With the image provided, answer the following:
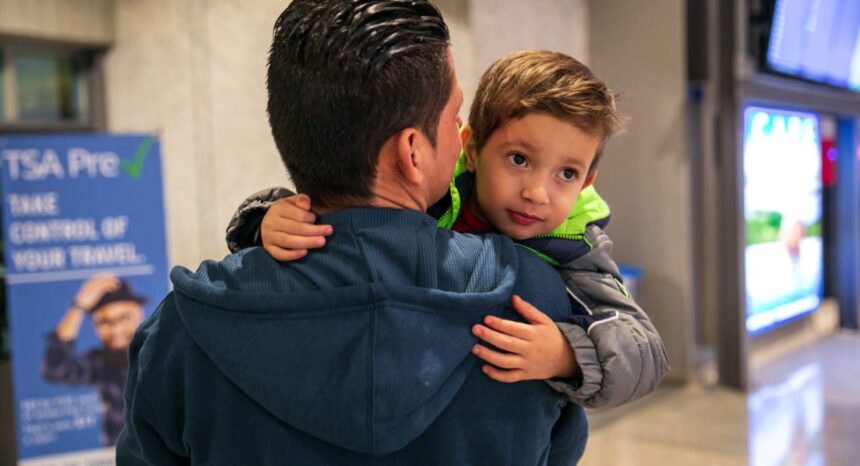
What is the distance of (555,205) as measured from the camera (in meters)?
1.15

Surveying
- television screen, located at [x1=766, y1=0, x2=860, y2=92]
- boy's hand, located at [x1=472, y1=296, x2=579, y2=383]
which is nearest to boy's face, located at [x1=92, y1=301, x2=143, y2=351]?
boy's hand, located at [x1=472, y1=296, x2=579, y2=383]

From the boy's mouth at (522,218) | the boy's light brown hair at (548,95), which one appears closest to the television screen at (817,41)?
the boy's light brown hair at (548,95)

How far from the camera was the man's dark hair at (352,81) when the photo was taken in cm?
83

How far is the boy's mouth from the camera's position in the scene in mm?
1151

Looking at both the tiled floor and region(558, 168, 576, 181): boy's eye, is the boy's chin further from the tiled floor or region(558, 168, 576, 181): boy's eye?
the tiled floor

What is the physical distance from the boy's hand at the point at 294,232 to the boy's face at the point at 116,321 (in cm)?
305

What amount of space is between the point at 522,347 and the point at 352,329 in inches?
7.3

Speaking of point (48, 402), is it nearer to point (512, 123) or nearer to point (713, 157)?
A: point (512, 123)

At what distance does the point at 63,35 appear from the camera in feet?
14.8

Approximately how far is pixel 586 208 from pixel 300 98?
539 mm

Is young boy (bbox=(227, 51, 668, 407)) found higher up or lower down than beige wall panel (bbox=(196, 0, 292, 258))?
lower down

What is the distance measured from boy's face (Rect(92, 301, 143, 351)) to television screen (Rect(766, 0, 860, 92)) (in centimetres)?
377

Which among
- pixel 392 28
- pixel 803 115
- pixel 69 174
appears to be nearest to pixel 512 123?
pixel 392 28

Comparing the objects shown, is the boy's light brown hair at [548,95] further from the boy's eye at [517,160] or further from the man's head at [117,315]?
the man's head at [117,315]
